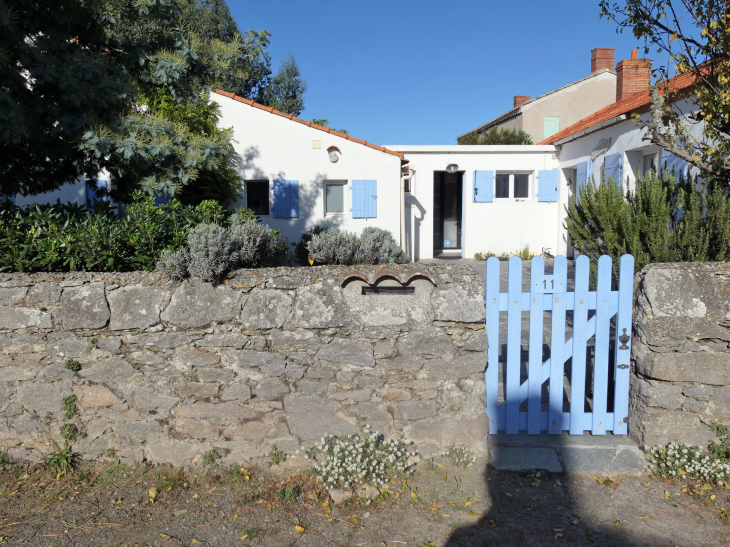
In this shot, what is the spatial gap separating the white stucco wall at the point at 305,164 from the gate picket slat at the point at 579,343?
7842 millimetres

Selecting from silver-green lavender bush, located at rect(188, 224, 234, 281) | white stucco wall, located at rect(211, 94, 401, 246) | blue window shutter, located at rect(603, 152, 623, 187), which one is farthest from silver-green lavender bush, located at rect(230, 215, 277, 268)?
blue window shutter, located at rect(603, 152, 623, 187)

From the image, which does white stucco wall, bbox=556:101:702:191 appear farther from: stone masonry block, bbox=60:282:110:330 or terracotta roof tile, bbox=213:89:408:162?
stone masonry block, bbox=60:282:110:330

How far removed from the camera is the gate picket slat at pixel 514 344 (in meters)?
3.32

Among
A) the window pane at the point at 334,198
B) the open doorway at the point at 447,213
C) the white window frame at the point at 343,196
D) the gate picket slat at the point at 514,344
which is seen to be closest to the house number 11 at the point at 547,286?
the gate picket slat at the point at 514,344

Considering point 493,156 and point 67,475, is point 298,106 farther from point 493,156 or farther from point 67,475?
point 67,475

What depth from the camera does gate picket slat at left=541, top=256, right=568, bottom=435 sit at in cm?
333

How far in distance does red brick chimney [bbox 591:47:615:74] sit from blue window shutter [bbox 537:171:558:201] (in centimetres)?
703

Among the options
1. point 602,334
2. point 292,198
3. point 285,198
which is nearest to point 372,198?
point 292,198

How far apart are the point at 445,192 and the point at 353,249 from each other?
10942mm

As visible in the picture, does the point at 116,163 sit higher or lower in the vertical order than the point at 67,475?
higher

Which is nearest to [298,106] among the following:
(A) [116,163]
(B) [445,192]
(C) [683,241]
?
(B) [445,192]

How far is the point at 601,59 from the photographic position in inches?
696

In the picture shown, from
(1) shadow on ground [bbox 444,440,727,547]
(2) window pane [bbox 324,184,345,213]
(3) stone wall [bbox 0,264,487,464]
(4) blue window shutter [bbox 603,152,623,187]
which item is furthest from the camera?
(2) window pane [bbox 324,184,345,213]

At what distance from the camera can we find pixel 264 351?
3332 mm
